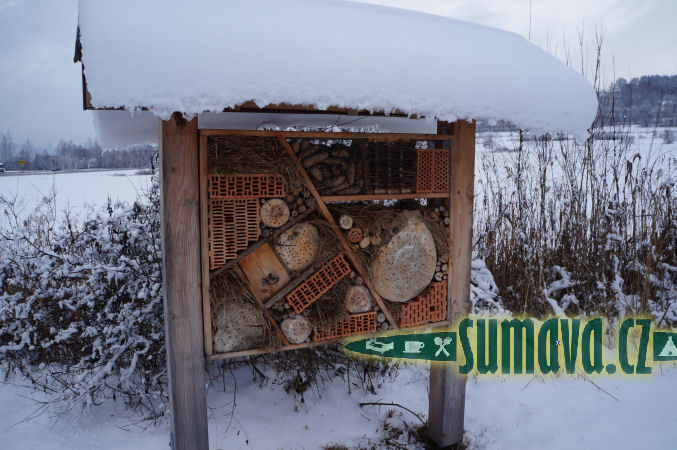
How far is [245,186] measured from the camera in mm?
2109

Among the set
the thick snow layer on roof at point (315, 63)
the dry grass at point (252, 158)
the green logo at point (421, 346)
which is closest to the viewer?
the thick snow layer on roof at point (315, 63)

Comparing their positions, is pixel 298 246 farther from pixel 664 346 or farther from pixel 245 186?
pixel 664 346

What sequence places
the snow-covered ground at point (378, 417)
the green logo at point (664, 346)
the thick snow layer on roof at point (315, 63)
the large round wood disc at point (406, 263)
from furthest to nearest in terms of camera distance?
the green logo at point (664, 346) < the snow-covered ground at point (378, 417) < the large round wood disc at point (406, 263) < the thick snow layer on roof at point (315, 63)

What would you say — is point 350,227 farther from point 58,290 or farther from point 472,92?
point 58,290

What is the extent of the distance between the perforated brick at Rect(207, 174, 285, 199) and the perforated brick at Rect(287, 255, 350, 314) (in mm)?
452

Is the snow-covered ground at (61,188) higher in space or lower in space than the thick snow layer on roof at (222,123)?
lower

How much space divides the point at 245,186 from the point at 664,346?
13.0 feet

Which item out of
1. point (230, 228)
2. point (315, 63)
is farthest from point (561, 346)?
point (315, 63)

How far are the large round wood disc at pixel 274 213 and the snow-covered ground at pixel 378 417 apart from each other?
1591mm

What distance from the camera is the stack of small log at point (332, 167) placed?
7.35 feet

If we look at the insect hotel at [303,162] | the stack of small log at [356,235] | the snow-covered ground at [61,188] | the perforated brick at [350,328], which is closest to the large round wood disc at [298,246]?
the insect hotel at [303,162]

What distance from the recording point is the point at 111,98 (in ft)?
4.78

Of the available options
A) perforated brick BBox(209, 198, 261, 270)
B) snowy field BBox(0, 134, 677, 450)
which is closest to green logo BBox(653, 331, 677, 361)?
snowy field BBox(0, 134, 677, 450)

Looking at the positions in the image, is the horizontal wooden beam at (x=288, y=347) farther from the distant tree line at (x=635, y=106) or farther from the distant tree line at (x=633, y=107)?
the distant tree line at (x=635, y=106)
